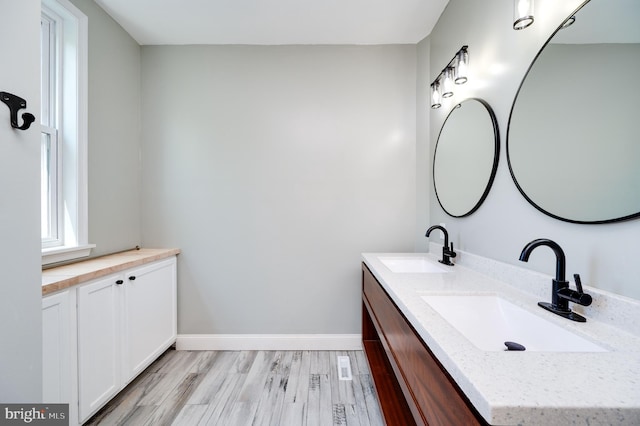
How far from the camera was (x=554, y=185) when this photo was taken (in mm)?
1053

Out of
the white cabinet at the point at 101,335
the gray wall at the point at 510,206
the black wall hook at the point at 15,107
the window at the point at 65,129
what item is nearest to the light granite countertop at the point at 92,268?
the white cabinet at the point at 101,335

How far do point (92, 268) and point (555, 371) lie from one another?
2166mm

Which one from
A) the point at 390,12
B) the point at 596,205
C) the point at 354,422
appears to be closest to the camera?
the point at 596,205

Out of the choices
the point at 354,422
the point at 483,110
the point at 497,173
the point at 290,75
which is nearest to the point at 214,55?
the point at 290,75

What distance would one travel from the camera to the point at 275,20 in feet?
7.04

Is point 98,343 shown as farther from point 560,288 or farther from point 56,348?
point 560,288

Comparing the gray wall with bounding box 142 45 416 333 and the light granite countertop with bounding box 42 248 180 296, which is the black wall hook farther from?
the gray wall with bounding box 142 45 416 333

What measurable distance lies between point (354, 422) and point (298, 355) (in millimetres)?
848

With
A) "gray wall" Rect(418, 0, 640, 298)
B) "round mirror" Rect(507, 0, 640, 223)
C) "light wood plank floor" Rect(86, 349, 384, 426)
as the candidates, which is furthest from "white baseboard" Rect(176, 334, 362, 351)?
"round mirror" Rect(507, 0, 640, 223)

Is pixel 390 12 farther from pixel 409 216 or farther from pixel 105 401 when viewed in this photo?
pixel 105 401

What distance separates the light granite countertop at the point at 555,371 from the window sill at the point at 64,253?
2.01 meters

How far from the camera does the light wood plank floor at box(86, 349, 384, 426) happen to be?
1.65m

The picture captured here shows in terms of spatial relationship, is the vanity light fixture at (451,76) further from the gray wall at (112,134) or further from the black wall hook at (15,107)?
the gray wall at (112,134)

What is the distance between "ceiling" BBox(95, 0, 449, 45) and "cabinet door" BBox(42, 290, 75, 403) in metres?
2.10
